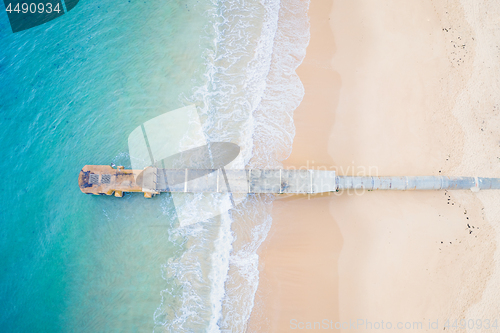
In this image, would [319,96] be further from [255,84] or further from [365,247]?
[365,247]

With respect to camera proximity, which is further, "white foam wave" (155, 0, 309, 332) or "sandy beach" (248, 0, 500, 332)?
"white foam wave" (155, 0, 309, 332)

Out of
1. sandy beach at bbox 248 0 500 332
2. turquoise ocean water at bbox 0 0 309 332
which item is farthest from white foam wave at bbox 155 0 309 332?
sandy beach at bbox 248 0 500 332

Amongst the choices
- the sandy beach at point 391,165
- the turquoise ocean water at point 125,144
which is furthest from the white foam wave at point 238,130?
the sandy beach at point 391,165

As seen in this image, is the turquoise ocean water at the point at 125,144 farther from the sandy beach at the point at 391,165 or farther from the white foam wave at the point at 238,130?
the sandy beach at the point at 391,165

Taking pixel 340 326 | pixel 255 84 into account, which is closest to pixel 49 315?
pixel 340 326

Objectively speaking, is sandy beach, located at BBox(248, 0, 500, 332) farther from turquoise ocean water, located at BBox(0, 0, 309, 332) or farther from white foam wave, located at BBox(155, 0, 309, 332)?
turquoise ocean water, located at BBox(0, 0, 309, 332)

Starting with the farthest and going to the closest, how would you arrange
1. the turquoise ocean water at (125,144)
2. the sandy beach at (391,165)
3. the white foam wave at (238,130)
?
the turquoise ocean water at (125,144) < the white foam wave at (238,130) < the sandy beach at (391,165)
